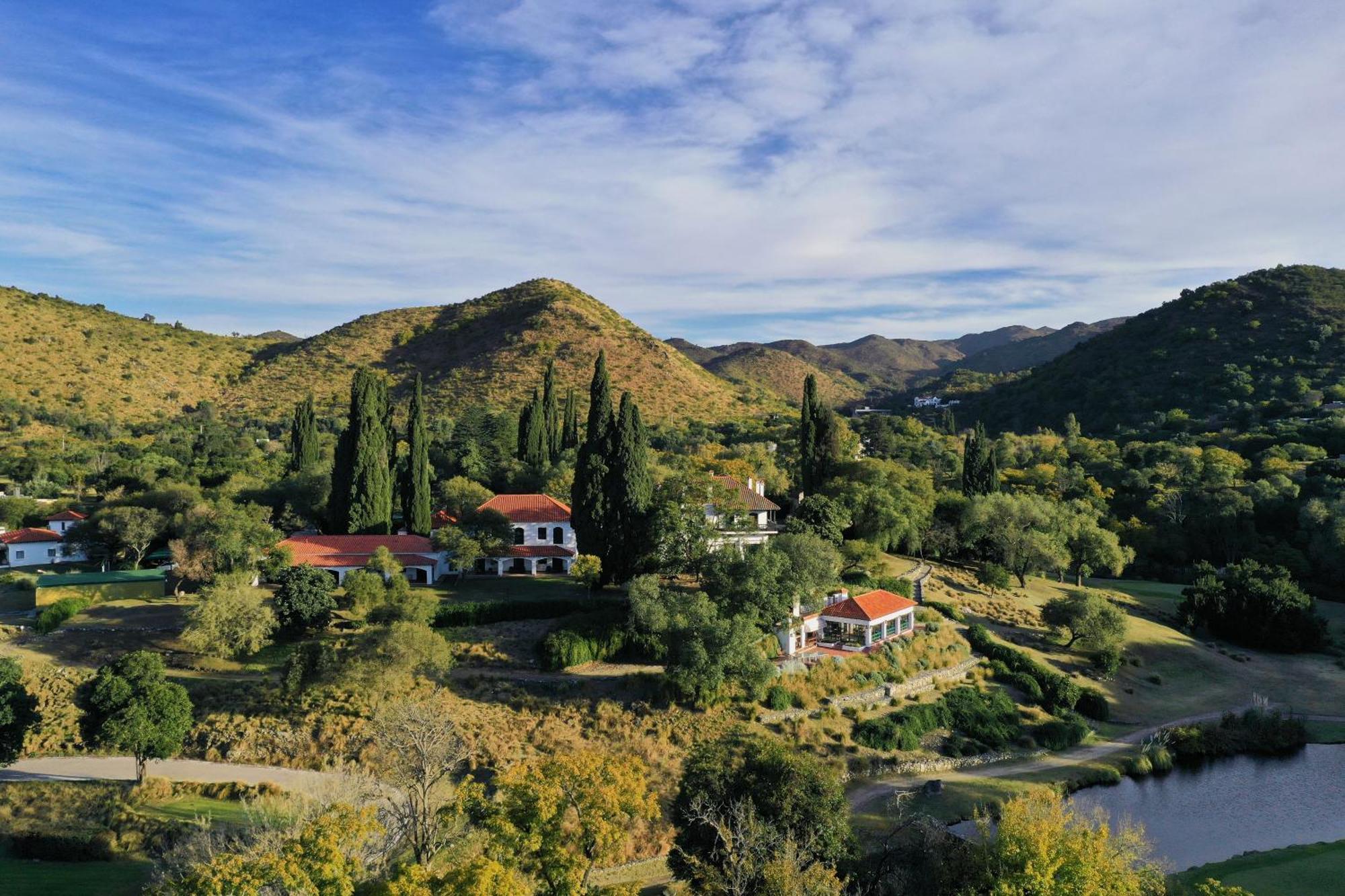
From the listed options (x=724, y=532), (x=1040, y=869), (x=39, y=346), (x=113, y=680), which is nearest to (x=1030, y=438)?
(x=724, y=532)

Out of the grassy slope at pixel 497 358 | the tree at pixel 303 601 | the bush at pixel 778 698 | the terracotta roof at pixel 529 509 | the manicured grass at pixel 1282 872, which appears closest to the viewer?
the manicured grass at pixel 1282 872

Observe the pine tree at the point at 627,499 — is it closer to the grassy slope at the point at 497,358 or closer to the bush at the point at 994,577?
the bush at the point at 994,577

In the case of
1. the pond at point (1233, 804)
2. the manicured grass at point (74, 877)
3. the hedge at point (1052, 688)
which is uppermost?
the manicured grass at point (74, 877)

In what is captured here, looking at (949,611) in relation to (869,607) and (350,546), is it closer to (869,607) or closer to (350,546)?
(869,607)

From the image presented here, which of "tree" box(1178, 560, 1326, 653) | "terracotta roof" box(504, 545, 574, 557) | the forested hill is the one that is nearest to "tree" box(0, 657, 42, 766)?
"terracotta roof" box(504, 545, 574, 557)

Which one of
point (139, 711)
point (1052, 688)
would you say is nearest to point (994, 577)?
point (1052, 688)

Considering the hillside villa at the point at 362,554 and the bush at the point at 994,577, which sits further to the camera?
the bush at the point at 994,577

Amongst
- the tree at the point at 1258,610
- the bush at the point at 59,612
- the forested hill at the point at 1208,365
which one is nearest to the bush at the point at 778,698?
the bush at the point at 59,612
